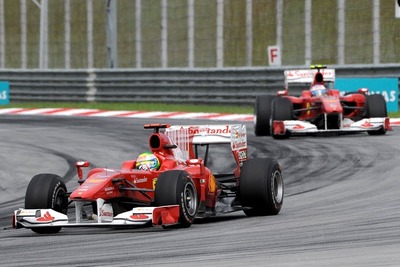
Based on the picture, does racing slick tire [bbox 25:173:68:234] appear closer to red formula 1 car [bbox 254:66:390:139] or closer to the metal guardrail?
red formula 1 car [bbox 254:66:390:139]

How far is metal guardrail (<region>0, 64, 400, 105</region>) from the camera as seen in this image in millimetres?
29000

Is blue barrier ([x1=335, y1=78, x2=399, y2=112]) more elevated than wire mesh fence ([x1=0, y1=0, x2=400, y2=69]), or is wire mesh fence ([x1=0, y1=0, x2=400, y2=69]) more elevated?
wire mesh fence ([x1=0, y1=0, x2=400, y2=69])

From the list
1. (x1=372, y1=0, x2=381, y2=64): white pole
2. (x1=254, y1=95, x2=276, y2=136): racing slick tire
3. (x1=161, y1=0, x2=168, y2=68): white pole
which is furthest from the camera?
(x1=161, y1=0, x2=168, y2=68): white pole

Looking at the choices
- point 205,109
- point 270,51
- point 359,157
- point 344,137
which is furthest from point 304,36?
point 359,157

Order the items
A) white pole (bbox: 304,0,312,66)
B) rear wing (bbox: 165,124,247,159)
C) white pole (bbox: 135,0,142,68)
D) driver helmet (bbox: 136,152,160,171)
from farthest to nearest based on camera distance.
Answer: white pole (bbox: 135,0,142,68) < white pole (bbox: 304,0,312,66) < rear wing (bbox: 165,124,247,159) < driver helmet (bbox: 136,152,160,171)

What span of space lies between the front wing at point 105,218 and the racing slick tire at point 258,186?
131 centimetres

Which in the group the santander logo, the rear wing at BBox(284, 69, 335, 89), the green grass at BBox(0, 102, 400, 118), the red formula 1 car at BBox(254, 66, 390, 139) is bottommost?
the santander logo

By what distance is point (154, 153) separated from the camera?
38.7 ft

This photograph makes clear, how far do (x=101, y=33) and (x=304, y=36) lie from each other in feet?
29.0

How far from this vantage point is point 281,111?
2186cm

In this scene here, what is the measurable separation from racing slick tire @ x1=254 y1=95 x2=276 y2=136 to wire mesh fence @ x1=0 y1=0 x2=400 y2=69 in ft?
27.0

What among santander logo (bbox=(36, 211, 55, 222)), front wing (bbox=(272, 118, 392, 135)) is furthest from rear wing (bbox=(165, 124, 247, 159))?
A: front wing (bbox=(272, 118, 392, 135))

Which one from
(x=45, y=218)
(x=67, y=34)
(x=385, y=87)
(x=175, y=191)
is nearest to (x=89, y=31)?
(x=67, y=34)

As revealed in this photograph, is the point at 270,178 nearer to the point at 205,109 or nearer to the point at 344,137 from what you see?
the point at 344,137
